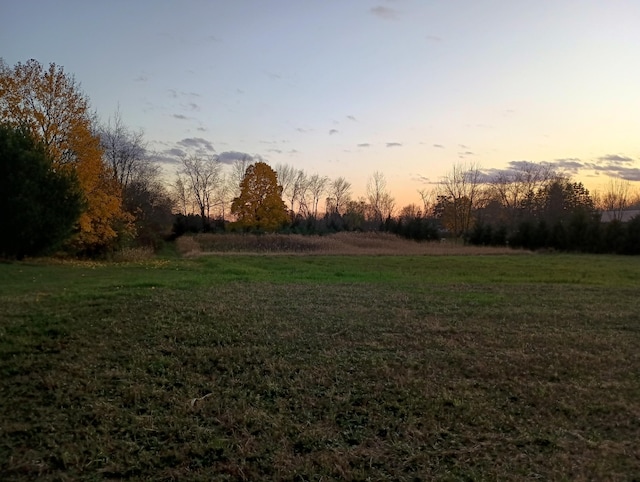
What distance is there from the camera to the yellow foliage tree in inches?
843

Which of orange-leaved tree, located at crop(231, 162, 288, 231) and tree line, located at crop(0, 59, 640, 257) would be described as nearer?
tree line, located at crop(0, 59, 640, 257)

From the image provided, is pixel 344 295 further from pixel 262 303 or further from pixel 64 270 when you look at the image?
pixel 64 270

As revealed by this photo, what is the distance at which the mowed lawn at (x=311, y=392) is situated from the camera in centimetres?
325

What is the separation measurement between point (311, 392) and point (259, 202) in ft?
148

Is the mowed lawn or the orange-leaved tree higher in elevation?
the orange-leaved tree

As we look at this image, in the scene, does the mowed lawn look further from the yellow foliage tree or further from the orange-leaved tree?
the orange-leaved tree

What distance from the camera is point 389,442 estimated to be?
11.5 feet

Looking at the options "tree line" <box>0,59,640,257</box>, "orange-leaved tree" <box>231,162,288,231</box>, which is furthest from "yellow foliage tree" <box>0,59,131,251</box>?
"orange-leaved tree" <box>231,162,288,231</box>

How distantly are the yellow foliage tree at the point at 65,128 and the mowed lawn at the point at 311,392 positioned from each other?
51.8ft

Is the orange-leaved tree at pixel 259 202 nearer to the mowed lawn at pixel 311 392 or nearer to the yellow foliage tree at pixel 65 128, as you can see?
the yellow foliage tree at pixel 65 128

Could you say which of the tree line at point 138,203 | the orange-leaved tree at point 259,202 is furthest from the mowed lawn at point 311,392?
the orange-leaved tree at point 259,202

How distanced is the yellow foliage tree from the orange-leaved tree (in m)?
25.1

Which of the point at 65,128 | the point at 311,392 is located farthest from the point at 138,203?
the point at 311,392

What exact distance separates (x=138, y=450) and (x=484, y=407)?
2.84 metres
